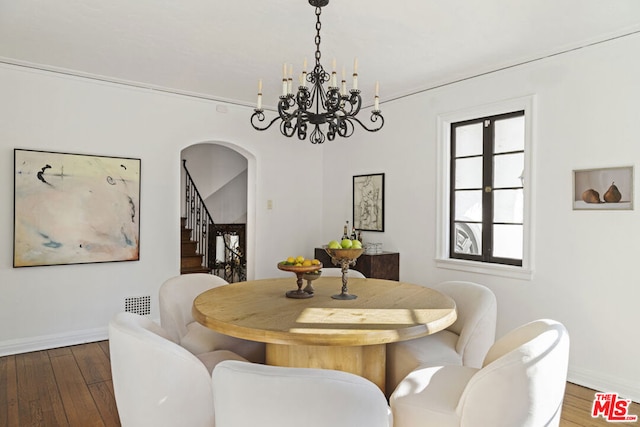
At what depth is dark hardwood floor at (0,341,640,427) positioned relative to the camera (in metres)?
2.68

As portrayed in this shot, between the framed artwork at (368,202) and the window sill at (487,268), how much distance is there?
970 millimetres

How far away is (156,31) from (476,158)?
3.05 m

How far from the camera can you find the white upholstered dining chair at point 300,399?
51.6 inches

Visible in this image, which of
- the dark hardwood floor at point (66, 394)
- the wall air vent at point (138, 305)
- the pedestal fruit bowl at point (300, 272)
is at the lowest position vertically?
the dark hardwood floor at point (66, 394)

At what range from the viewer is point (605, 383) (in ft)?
10.3

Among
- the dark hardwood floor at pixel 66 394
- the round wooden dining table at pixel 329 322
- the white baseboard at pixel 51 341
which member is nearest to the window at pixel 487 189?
the dark hardwood floor at pixel 66 394

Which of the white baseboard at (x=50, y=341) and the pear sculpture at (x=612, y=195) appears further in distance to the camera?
the white baseboard at (x=50, y=341)

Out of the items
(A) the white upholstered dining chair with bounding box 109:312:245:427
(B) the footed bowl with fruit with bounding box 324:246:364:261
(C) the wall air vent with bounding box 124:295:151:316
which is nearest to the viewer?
(A) the white upholstered dining chair with bounding box 109:312:245:427

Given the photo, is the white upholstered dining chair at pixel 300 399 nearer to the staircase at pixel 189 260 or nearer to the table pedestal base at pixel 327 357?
the table pedestal base at pixel 327 357

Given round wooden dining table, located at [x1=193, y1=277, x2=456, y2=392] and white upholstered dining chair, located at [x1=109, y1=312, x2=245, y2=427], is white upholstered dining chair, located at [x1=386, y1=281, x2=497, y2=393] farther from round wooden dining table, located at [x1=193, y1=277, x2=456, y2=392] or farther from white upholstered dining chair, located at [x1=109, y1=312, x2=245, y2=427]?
white upholstered dining chair, located at [x1=109, y1=312, x2=245, y2=427]

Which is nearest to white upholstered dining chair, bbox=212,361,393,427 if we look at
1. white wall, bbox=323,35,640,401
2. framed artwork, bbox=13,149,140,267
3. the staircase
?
white wall, bbox=323,35,640,401

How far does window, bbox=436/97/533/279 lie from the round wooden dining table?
1.64m

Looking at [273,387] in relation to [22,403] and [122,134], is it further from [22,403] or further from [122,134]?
[122,134]

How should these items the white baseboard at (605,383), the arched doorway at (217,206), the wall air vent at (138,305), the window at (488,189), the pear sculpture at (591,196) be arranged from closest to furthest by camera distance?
the white baseboard at (605,383)
the pear sculpture at (591,196)
the window at (488,189)
the wall air vent at (138,305)
the arched doorway at (217,206)
